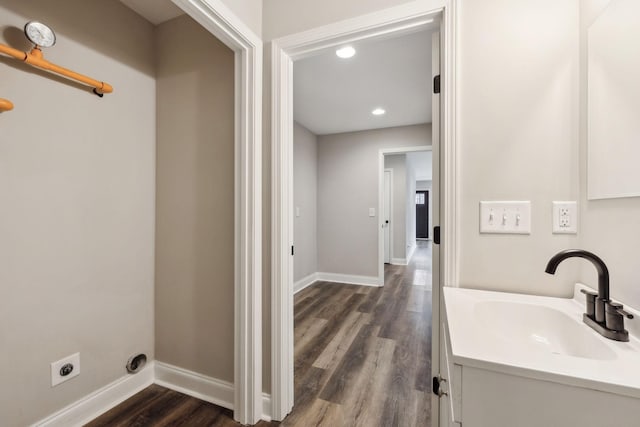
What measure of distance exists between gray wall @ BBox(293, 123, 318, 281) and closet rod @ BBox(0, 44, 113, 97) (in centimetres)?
234

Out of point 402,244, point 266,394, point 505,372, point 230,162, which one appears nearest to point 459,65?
point 505,372

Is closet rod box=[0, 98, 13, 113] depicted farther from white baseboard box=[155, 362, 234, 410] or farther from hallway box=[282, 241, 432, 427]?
hallway box=[282, 241, 432, 427]

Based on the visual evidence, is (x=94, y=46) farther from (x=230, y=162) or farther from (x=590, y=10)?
(x=590, y=10)

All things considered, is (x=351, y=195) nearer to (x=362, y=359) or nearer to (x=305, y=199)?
(x=305, y=199)

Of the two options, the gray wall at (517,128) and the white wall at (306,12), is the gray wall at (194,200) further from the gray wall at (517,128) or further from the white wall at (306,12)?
the gray wall at (517,128)

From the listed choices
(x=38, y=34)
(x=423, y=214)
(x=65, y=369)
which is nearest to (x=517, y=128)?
(x=38, y=34)

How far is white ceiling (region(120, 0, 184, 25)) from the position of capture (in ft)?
5.26

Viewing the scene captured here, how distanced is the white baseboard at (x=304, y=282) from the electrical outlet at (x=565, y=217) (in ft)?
10.5

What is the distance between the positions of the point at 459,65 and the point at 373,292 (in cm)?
321

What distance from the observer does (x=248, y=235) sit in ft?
→ 4.69

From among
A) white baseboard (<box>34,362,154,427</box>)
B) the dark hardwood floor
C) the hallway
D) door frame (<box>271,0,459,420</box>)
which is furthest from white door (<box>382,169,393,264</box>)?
white baseboard (<box>34,362,154,427</box>)

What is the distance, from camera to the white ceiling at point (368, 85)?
2092 millimetres

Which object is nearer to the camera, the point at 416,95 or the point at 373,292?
the point at 416,95

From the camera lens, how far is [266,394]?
1.47m
